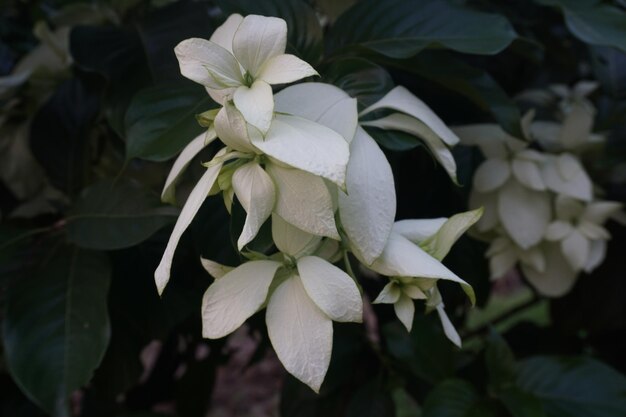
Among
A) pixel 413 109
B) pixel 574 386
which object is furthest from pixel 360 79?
pixel 574 386

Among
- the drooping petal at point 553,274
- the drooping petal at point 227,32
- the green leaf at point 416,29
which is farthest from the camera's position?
the drooping petal at point 553,274

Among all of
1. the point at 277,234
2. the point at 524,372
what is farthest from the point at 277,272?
the point at 524,372

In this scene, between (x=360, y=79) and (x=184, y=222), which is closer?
(x=184, y=222)

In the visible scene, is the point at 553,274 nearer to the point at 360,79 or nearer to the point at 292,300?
the point at 360,79

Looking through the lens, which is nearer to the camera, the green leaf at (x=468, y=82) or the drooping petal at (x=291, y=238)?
the drooping petal at (x=291, y=238)

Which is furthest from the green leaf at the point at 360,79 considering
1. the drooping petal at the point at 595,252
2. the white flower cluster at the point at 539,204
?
the drooping petal at the point at 595,252

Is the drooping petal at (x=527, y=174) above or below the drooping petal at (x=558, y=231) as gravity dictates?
above

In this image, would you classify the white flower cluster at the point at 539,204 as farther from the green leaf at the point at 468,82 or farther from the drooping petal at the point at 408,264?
the drooping petal at the point at 408,264

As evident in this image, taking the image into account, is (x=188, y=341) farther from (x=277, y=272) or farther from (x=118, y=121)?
(x=277, y=272)

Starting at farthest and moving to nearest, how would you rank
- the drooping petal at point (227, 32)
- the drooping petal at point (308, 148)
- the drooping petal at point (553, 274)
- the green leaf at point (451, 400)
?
the drooping petal at point (553, 274) → the green leaf at point (451, 400) → the drooping petal at point (227, 32) → the drooping petal at point (308, 148)
